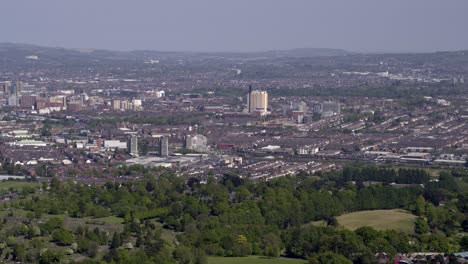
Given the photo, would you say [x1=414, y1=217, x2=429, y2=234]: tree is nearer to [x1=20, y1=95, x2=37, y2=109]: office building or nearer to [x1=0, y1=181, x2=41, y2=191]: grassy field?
[x1=0, y1=181, x2=41, y2=191]: grassy field

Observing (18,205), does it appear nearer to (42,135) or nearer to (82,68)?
(42,135)

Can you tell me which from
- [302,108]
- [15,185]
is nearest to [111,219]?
[15,185]

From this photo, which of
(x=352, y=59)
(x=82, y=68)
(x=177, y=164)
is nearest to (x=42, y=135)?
(x=177, y=164)

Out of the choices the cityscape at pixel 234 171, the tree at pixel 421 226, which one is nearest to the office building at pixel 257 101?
the cityscape at pixel 234 171

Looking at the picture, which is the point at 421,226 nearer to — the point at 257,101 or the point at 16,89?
the point at 257,101

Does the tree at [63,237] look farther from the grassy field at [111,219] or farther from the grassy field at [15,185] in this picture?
the grassy field at [15,185]

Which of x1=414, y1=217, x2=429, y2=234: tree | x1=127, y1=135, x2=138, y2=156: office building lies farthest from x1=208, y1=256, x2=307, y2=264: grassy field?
x1=127, y1=135, x2=138, y2=156: office building
